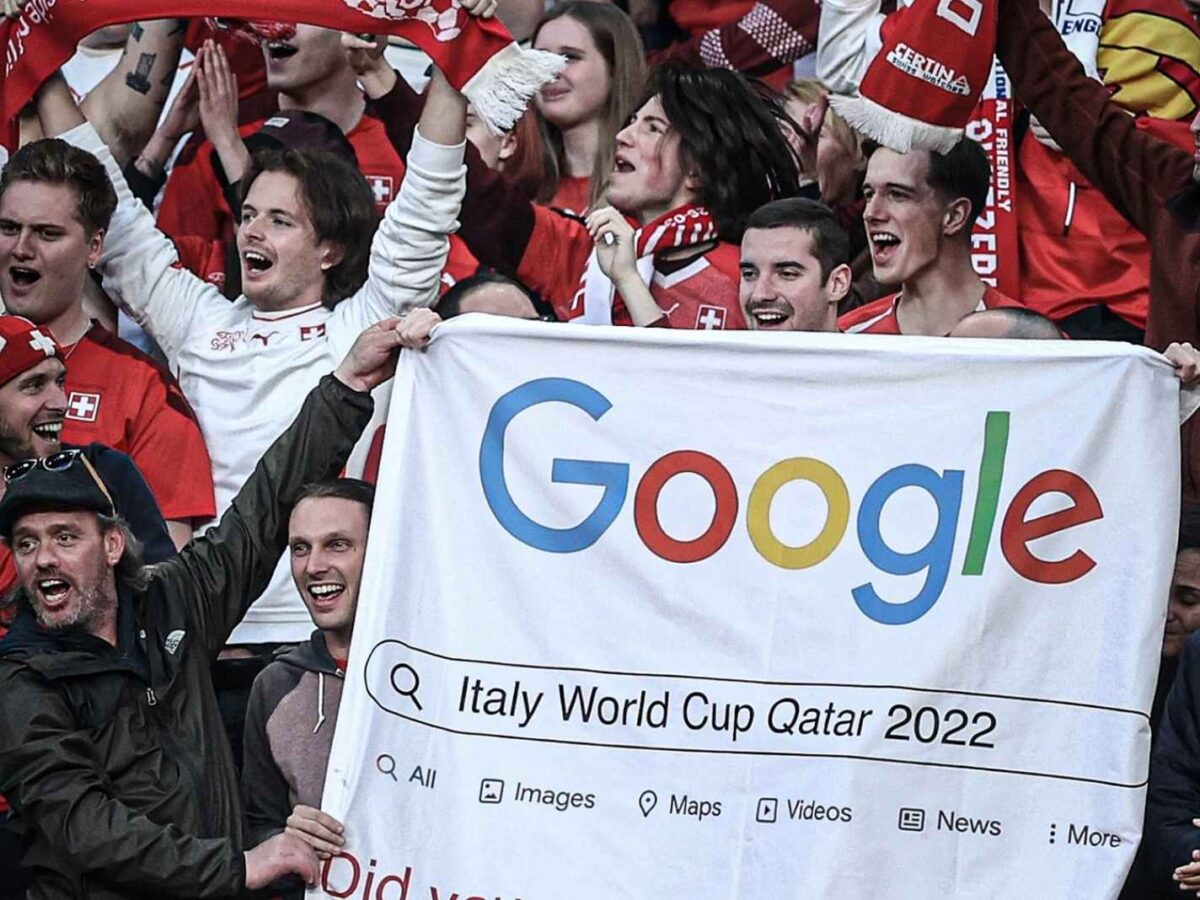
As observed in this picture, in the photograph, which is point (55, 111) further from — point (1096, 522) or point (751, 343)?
point (1096, 522)

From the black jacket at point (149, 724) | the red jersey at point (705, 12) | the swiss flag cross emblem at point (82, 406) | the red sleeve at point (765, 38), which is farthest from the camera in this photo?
the red jersey at point (705, 12)

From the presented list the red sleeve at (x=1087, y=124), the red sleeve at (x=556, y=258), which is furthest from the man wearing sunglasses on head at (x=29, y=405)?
the red sleeve at (x=1087, y=124)

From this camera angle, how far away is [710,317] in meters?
6.90

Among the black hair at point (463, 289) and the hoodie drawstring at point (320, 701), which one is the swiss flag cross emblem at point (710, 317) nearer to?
the black hair at point (463, 289)

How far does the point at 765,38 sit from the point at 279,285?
213 centimetres

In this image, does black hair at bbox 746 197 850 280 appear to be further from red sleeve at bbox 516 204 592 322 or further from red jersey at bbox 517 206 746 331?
red sleeve at bbox 516 204 592 322

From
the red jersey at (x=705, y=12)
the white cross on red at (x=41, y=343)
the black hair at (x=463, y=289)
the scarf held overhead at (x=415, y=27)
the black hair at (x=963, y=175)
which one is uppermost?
the red jersey at (x=705, y=12)

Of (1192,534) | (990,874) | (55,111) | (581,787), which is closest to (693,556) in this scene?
(581,787)

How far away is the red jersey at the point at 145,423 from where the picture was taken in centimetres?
660

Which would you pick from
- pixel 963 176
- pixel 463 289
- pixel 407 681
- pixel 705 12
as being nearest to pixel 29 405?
pixel 463 289

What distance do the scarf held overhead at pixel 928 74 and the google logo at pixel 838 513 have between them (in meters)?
1.42

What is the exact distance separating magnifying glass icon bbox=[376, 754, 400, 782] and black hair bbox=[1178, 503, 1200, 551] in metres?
2.20

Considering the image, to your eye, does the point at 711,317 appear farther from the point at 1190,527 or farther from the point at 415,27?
the point at 1190,527

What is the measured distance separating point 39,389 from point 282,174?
3.33 ft
